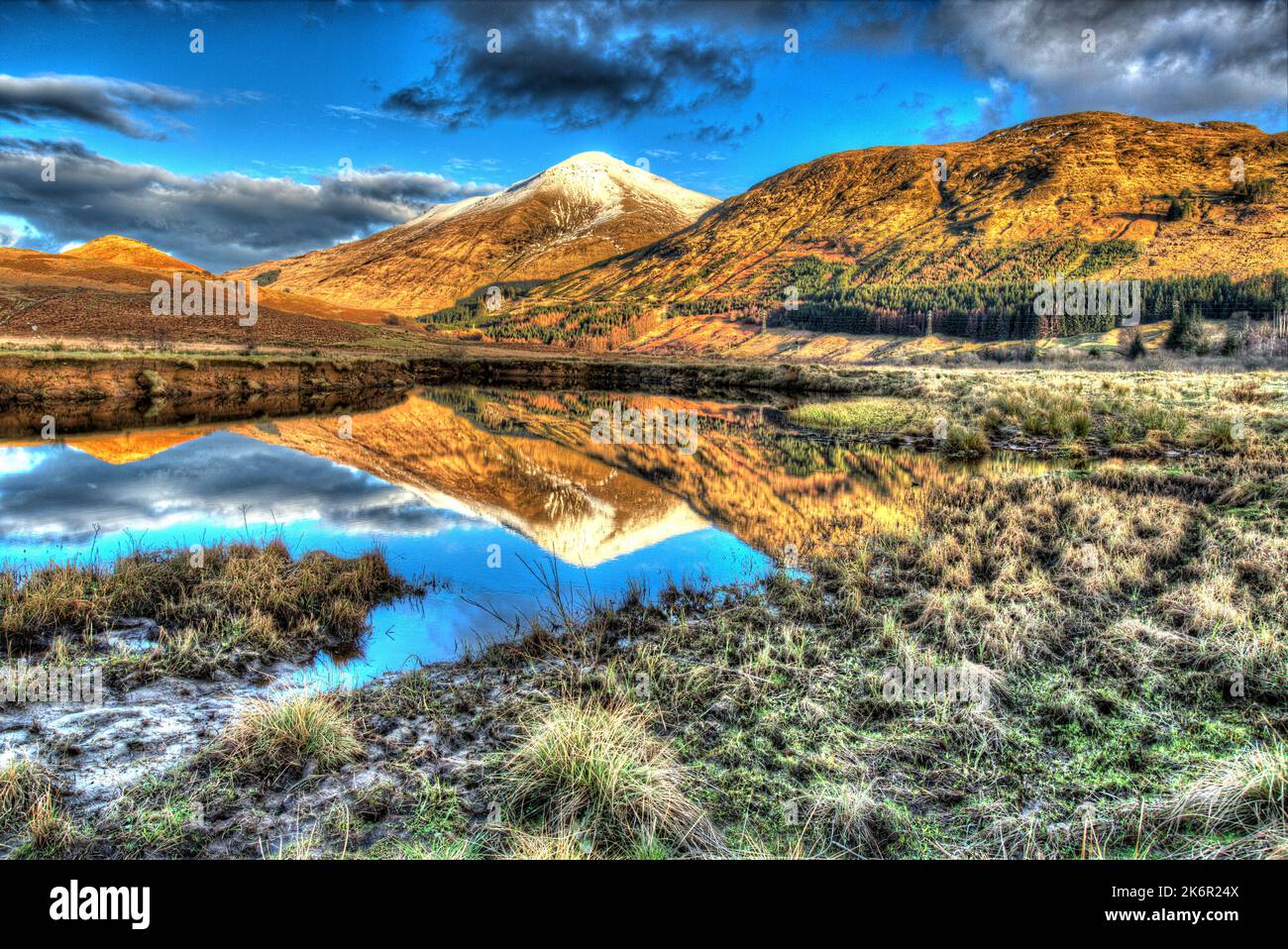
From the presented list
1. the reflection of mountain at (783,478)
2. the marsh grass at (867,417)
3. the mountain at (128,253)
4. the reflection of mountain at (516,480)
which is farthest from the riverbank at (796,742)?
the mountain at (128,253)

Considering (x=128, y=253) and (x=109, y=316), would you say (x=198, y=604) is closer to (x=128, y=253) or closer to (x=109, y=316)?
(x=109, y=316)

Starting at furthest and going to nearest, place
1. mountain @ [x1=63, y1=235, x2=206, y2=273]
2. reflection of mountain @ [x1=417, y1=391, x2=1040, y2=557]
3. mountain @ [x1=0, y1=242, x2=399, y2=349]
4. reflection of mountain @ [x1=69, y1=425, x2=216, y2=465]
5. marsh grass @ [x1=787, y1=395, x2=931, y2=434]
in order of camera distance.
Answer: mountain @ [x1=63, y1=235, x2=206, y2=273] → mountain @ [x1=0, y1=242, x2=399, y2=349] → marsh grass @ [x1=787, y1=395, x2=931, y2=434] → reflection of mountain @ [x1=69, y1=425, x2=216, y2=465] → reflection of mountain @ [x1=417, y1=391, x2=1040, y2=557]

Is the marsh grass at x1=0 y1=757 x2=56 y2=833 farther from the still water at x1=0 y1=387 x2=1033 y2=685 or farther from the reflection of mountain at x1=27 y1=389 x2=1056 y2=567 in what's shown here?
the reflection of mountain at x1=27 y1=389 x2=1056 y2=567

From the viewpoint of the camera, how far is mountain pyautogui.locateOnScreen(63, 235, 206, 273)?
9588cm

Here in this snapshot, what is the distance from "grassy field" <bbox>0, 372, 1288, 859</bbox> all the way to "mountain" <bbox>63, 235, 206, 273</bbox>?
363ft

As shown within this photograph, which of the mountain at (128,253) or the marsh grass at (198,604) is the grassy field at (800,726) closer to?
the marsh grass at (198,604)

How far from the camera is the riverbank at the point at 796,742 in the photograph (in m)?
3.46

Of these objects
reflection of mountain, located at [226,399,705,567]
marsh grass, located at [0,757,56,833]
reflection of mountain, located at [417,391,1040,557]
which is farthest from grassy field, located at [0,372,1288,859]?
reflection of mountain, located at [226,399,705,567]

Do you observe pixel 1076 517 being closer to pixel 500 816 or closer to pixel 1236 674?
pixel 1236 674

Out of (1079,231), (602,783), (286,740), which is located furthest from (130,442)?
(1079,231)

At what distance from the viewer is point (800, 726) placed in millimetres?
4848

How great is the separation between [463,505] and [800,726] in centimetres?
1043
